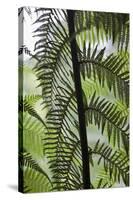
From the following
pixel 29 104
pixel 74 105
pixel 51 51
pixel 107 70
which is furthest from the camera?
pixel 107 70

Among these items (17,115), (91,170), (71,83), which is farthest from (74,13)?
(91,170)

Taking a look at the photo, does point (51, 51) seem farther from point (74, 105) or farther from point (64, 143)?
point (64, 143)

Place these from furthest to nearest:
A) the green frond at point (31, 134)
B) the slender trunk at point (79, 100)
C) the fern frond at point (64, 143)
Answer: the slender trunk at point (79, 100) → the fern frond at point (64, 143) → the green frond at point (31, 134)

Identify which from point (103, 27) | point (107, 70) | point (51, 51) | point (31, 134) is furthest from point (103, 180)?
point (103, 27)

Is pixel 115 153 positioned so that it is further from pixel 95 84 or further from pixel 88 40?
pixel 88 40

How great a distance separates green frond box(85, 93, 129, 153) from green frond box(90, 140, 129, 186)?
0.27 ft

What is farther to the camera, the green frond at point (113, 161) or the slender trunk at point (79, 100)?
the green frond at point (113, 161)

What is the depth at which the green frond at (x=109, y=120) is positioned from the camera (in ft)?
17.8

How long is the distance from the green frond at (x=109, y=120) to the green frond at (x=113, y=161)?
0.27ft

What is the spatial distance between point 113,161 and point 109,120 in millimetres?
377

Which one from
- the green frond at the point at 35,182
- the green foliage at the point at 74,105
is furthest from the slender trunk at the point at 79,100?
the green frond at the point at 35,182

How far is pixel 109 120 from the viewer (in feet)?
18.0

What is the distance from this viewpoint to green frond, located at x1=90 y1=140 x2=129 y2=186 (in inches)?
214

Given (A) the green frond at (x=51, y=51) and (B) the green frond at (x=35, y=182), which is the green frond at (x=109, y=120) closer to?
(A) the green frond at (x=51, y=51)
